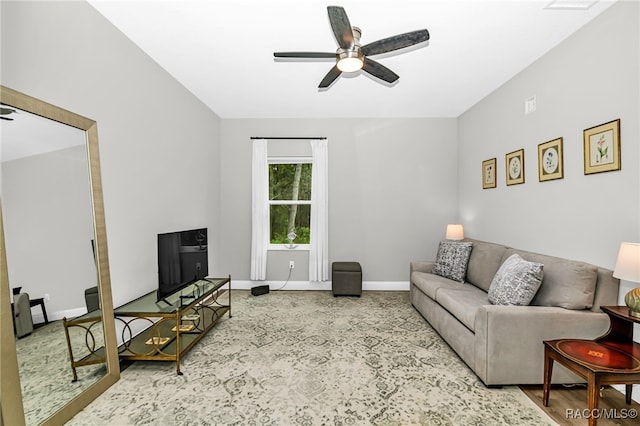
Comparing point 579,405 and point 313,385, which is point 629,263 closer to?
point 579,405

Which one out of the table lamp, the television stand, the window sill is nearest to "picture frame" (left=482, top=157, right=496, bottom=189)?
the table lamp

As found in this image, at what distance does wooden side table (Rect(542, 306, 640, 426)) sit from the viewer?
62.6 inches

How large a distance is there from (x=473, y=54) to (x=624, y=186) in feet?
5.65

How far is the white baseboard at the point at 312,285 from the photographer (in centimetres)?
477

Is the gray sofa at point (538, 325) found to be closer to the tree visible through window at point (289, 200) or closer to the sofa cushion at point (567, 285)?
the sofa cushion at point (567, 285)

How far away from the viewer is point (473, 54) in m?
2.85

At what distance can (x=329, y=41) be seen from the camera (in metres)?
2.62

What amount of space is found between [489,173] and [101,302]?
4.44 metres

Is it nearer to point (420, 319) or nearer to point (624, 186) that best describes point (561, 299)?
point (624, 186)

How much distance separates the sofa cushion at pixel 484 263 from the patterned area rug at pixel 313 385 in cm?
84

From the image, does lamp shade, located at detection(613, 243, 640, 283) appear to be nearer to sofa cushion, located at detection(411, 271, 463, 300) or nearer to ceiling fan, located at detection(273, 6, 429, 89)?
sofa cushion, located at detection(411, 271, 463, 300)

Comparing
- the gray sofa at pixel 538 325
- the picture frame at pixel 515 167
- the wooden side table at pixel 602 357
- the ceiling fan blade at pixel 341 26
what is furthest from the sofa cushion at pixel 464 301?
the ceiling fan blade at pixel 341 26

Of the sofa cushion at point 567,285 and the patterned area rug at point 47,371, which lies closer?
the patterned area rug at point 47,371

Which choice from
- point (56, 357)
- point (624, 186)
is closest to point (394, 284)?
point (624, 186)
